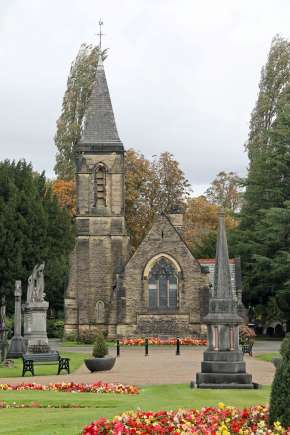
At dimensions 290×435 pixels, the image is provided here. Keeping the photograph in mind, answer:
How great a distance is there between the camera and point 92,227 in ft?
175

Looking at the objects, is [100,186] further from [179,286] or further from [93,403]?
[93,403]

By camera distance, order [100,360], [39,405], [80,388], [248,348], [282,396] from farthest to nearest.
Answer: [248,348] → [100,360] → [80,388] → [39,405] → [282,396]

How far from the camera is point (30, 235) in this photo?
5891 cm

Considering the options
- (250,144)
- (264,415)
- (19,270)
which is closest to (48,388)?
(264,415)

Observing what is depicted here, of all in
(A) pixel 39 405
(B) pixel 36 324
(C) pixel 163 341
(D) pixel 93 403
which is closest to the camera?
(A) pixel 39 405

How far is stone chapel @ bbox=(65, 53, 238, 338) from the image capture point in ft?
168

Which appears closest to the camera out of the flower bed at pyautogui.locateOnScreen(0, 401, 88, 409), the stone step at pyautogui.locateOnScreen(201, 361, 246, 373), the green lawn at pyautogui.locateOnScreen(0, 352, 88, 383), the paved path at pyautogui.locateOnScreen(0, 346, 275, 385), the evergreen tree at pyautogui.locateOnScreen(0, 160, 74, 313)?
the flower bed at pyautogui.locateOnScreen(0, 401, 88, 409)

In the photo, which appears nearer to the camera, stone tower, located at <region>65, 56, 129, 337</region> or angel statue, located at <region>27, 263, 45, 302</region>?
angel statue, located at <region>27, 263, 45, 302</region>

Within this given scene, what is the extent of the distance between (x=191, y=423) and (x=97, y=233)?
1640 inches

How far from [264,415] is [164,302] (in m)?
39.9

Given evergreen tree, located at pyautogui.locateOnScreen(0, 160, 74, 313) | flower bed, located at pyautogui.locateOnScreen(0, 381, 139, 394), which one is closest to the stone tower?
evergreen tree, located at pyautogui.locateOnScreen(0, 160, 74, 313)

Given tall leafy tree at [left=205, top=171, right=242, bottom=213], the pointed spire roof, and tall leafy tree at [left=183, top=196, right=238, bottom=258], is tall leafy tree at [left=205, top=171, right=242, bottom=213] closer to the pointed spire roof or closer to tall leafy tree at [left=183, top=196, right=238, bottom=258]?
tall leafy tree at [left=183, top=196, right=238, bottom=258]

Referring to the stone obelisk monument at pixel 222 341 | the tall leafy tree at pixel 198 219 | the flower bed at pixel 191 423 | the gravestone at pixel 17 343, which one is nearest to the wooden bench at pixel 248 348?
the gravestone at pixel 17 343

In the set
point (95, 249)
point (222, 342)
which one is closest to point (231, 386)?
point (222, 342)
